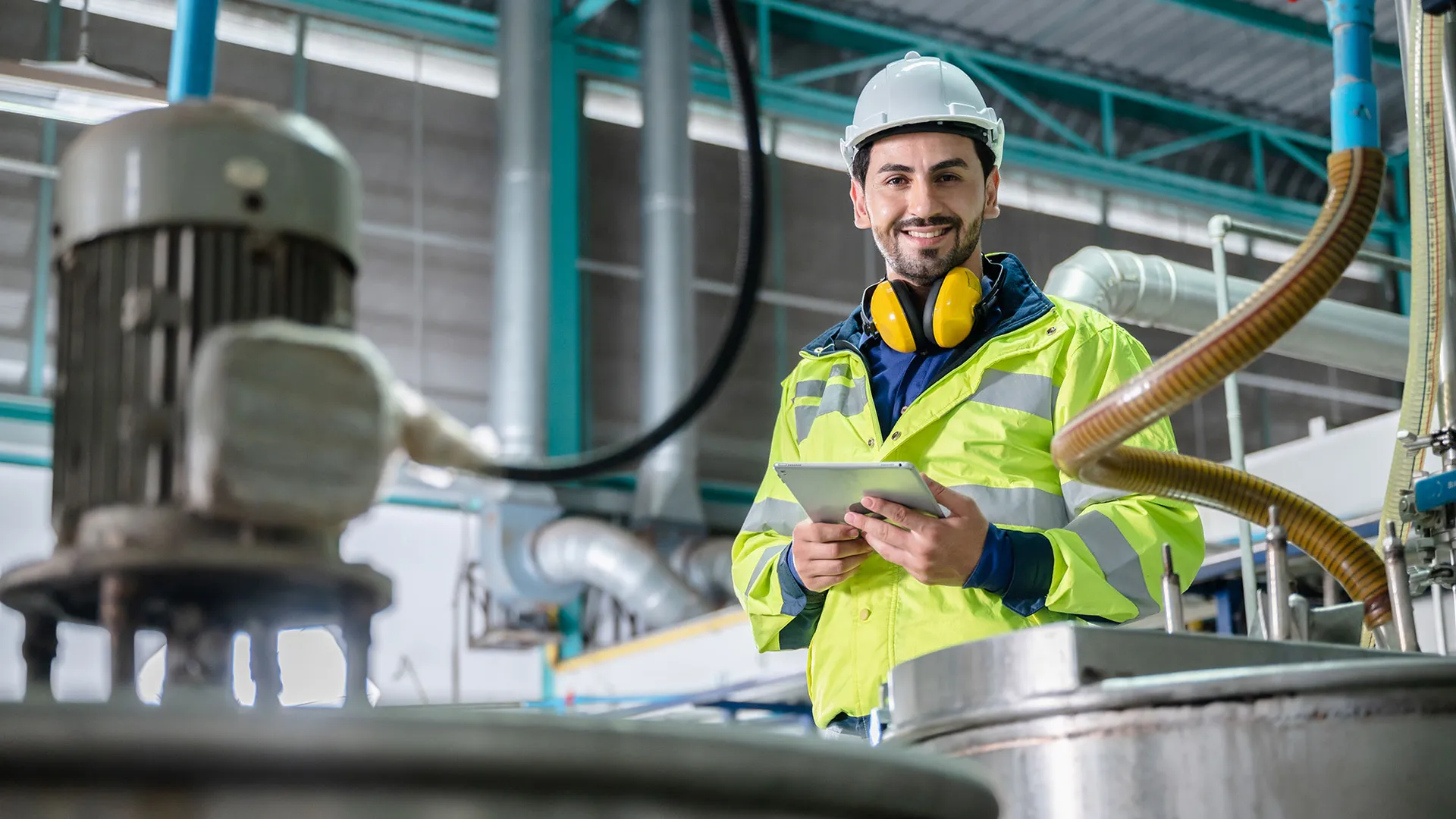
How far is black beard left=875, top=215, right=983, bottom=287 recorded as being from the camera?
1.92 m

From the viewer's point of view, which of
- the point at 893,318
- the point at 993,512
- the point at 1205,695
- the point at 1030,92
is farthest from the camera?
the point at 1030,92

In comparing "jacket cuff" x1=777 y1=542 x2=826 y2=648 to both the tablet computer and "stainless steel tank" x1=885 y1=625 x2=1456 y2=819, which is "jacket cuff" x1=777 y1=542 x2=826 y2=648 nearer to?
the tablet computer

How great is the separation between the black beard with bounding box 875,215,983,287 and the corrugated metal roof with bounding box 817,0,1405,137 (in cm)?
835

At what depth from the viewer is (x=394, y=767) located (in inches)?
17.4

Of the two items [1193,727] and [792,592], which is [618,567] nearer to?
[792,592]

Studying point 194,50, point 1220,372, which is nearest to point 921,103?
point 1220,372

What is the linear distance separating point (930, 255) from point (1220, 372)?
76 centimetres

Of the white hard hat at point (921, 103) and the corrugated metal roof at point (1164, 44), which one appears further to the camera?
the corrugated metal roof at point (1164, 44)

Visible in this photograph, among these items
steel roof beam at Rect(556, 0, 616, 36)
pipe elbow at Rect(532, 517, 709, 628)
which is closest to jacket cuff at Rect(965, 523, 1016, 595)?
pipe elbow at Rect(532, 517, 709, 628)

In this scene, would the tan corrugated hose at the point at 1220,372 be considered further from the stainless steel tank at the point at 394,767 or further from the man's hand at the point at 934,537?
the stainless steel tank at the point at 394,767

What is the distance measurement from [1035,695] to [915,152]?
93 cm

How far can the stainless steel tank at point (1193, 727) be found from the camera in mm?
1136

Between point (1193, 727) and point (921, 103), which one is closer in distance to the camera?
point (1193, 727)

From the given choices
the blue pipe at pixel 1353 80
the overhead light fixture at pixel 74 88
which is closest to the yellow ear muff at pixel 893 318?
the blue pipe at pixel 1353 80
